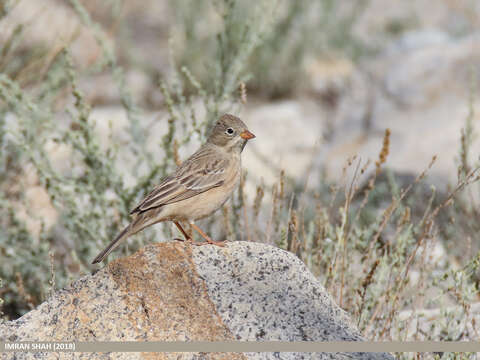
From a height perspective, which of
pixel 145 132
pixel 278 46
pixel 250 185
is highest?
pixel 278 46

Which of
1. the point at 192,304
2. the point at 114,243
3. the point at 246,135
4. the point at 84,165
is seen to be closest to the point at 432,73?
the point at 246,135

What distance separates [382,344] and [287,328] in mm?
378

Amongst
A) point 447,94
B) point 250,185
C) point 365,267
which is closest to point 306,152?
point 250,185

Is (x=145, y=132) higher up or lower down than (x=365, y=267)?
higher up

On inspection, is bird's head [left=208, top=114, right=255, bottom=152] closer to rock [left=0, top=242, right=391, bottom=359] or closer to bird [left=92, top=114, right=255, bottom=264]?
bird [left=92, top=114, right=255, bottom=264]

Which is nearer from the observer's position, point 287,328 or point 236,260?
point 287,328

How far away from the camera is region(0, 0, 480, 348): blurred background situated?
3947mm

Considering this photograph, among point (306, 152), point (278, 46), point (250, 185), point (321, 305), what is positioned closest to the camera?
point (321, 305)

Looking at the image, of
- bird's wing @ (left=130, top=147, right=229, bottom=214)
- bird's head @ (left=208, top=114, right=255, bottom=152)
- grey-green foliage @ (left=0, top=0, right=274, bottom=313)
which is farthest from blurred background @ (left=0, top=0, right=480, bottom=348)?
bird's wing @ (left=130, top=147, right=229, bottom=214)

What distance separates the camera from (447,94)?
7.19 meters

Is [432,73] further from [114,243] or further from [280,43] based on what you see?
[114,243]

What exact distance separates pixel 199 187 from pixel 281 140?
4.88 meters

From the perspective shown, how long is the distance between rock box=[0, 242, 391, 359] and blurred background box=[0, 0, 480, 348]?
0.38 metres

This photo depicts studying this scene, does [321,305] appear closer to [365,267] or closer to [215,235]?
[365,267]
